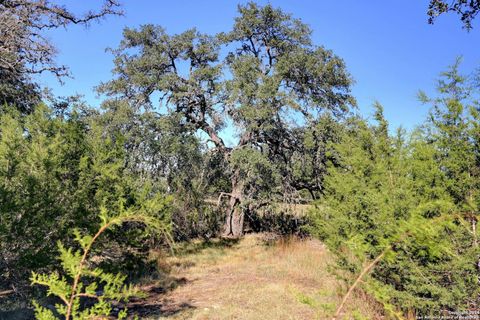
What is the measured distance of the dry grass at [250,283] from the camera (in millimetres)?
5973

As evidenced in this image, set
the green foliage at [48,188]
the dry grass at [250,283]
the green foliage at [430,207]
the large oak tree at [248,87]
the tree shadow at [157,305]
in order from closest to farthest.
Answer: the green foliage at [430,207], the green foliage at [48,188], the dry grass at [250,283], the tree shadow at [157,305], the large oak tree at [248,87]

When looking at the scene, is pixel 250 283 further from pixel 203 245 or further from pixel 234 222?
pixel 234 222

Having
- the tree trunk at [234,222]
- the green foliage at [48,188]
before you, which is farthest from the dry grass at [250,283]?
the green foliage at [48,188]

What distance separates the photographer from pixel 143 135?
36.4ft

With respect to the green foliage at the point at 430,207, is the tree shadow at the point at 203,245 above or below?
below

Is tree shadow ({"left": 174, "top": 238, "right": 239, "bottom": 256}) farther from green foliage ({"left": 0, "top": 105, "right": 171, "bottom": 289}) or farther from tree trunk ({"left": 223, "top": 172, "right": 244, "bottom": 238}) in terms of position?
green foliage ({"left": 0, "top": 105, "right": 171, "bottom": 289})

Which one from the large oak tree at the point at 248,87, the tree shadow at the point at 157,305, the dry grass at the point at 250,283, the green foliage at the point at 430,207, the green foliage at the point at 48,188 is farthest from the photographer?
the large oak tree at the point at 248,87

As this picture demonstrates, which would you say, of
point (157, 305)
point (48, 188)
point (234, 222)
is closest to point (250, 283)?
point (157, 305)

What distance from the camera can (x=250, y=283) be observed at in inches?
314

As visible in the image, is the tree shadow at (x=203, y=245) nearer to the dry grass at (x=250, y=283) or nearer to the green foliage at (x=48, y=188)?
the dry grass at (x=250, y=283)

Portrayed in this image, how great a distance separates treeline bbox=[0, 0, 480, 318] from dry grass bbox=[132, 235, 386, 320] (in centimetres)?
78

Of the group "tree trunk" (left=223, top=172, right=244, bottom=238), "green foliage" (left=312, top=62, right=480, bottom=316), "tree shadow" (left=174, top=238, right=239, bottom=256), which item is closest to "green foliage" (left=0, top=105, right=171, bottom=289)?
"green foliage" (left=312, top=62, right=480, bottom=316)

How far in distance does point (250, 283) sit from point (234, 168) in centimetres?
529

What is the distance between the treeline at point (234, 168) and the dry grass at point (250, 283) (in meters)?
0.78
